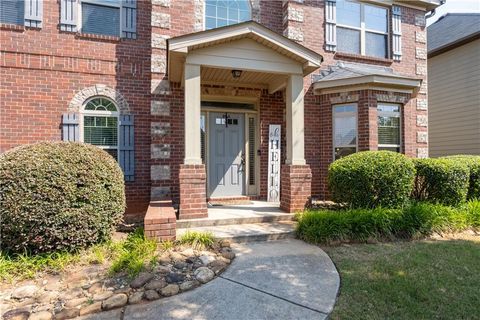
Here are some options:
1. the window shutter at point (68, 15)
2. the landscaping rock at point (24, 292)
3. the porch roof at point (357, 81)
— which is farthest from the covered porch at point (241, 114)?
the window shutter at point (68, 15)

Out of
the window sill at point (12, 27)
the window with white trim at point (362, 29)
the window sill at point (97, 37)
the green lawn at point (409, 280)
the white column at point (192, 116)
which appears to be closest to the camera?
the green lawn at point (409, 280)

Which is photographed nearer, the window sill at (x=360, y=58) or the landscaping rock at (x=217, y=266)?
the landscaping rock at (x=217, y=266)

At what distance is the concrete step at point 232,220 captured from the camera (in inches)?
188

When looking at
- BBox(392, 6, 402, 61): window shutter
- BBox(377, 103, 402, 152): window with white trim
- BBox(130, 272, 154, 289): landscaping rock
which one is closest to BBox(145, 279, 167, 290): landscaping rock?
BBox(130, 272, 154, 289): landscaping rock

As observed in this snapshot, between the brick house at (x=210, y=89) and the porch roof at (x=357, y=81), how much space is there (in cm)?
3

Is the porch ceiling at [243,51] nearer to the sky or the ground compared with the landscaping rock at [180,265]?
nearer to the sky

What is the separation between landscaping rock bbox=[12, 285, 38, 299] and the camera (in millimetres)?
2928

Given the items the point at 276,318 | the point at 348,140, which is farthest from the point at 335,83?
the point at 276,318

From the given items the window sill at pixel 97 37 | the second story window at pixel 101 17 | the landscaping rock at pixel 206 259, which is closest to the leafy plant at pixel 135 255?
the landscaping rock at pixel 206 259

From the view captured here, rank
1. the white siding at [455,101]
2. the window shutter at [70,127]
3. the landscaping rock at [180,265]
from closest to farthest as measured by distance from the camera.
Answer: the landscaping rock at [180,265] < the window shutter at [70,127] < the white siding at [455,101]

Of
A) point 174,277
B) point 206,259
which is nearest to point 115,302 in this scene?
point 174,277

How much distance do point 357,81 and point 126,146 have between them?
18.0ft

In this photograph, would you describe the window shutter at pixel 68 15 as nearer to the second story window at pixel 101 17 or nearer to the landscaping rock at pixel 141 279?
the second story window at pixel 101 17

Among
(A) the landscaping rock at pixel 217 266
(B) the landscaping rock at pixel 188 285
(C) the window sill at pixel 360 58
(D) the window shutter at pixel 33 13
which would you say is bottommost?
(B) the landscaping rock at pixel 188 285
